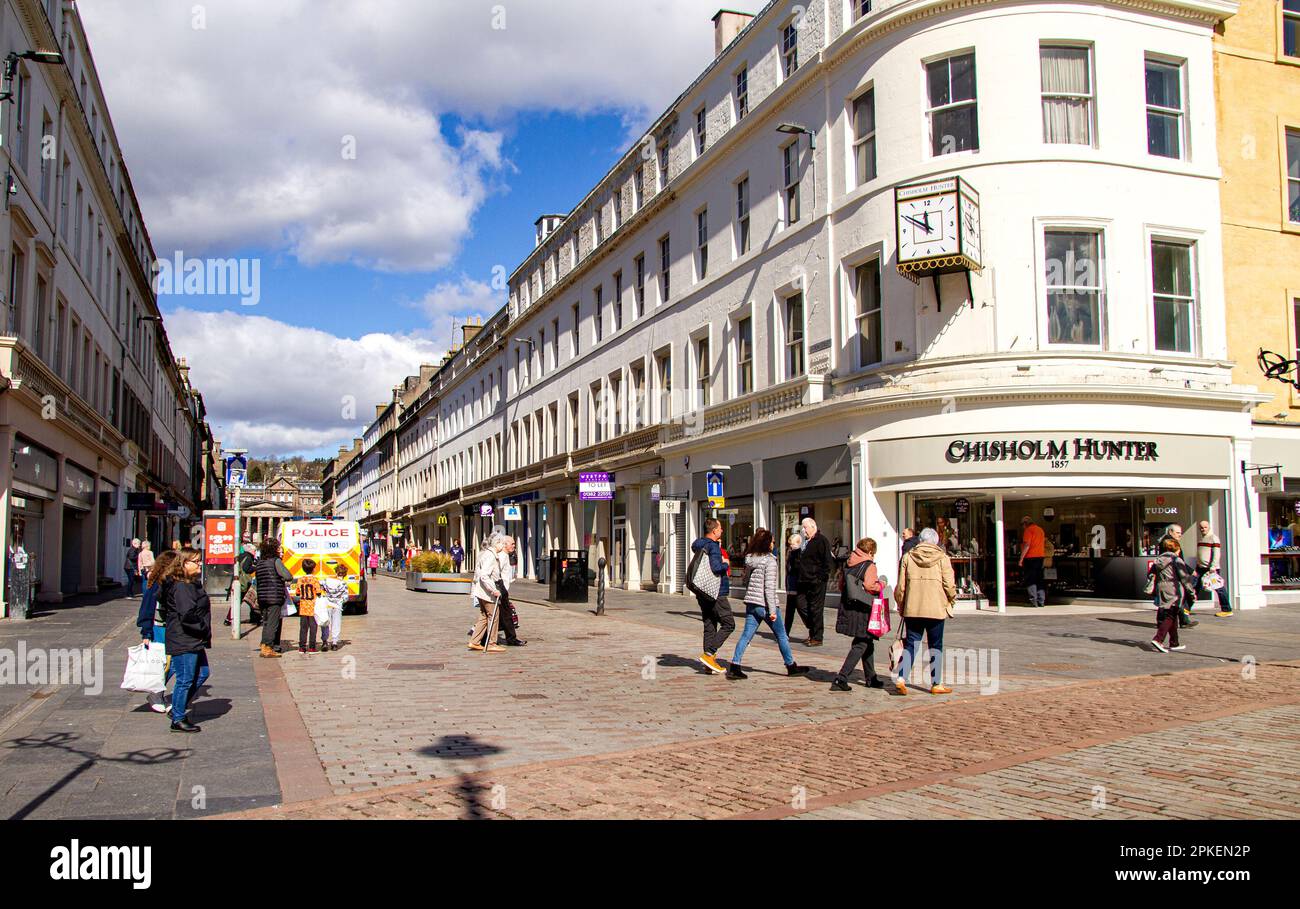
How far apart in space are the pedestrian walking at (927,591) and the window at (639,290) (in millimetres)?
25116

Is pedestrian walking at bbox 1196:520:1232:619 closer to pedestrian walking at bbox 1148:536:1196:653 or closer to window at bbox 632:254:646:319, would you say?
pedestrian walking at bbox 1148:536:1196:653

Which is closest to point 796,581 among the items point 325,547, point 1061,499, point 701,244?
point 1061,499

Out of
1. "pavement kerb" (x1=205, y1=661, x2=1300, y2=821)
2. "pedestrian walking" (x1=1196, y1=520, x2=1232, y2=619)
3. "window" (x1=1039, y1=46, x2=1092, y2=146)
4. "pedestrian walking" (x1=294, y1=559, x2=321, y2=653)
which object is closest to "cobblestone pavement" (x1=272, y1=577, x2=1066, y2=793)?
"pavement kerb" (x1=205, y1=661, x2=1300, y2=821)

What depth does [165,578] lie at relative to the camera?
368 inches

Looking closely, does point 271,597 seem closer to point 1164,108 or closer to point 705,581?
point 705,581

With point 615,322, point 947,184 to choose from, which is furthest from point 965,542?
point 615,322

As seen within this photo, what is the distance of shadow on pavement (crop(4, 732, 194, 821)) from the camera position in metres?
7.21

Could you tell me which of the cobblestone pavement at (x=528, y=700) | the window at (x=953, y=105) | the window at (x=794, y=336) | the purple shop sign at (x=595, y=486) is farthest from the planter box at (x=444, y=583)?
Result: the window at (x=953, y=105)

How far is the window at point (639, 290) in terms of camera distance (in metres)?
35.4

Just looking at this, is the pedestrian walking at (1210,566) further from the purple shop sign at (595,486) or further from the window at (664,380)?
the window at (664,380)

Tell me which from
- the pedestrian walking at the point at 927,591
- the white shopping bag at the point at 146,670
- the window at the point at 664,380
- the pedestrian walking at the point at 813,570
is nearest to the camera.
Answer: the white shopping bag at the point at 146,670

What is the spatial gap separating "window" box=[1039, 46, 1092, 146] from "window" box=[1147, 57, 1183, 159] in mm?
1507

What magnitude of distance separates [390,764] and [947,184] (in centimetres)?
1606
